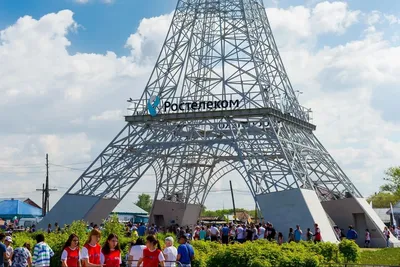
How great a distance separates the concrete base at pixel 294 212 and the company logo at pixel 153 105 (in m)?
13.1

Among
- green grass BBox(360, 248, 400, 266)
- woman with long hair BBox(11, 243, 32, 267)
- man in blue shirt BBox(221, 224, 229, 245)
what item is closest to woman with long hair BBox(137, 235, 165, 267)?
woman with long hair BBox(11, 243, 32, 267)

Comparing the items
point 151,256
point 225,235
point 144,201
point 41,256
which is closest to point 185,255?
point 151,256

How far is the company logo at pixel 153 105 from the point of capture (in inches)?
1982

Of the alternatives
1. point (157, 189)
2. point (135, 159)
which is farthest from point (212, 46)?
point (157, 189)

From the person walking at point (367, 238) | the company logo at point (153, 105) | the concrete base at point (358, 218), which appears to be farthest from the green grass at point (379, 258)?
the company logo at point (153, 105)

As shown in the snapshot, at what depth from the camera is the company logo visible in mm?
50344

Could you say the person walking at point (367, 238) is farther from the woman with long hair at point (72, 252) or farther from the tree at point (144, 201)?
the tree at point (144, 201)

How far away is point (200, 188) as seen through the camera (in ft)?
198

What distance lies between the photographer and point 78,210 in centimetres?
4675

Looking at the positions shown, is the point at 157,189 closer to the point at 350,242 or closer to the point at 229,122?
the point at 229,122

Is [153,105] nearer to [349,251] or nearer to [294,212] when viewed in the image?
[294,212]

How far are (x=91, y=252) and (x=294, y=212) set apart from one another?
26.4 meters

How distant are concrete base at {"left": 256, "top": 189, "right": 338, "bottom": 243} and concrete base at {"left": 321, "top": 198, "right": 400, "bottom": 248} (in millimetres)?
6851

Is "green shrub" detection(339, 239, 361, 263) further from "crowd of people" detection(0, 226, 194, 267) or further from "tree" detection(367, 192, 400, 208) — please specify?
"tree" detection(367, 192, 400, 208)
